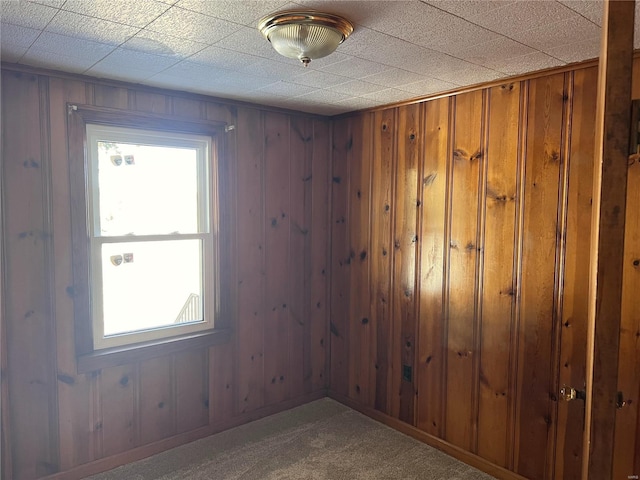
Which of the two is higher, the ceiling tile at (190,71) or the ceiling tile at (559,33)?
the ceiling tile at (190,71)

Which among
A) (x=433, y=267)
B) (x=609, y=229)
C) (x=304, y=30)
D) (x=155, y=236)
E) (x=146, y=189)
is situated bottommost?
(x=433, y=267)

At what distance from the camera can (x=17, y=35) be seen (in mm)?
2002

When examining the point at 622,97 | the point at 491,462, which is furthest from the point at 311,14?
the point at 491,462

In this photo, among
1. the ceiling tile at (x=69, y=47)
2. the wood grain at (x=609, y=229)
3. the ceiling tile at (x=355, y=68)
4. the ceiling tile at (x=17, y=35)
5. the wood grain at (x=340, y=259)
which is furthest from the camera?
the wood grain at (x=340, y=259)

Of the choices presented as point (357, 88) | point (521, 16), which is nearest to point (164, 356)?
point (357, 88)

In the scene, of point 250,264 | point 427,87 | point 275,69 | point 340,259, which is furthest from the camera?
point 340,259

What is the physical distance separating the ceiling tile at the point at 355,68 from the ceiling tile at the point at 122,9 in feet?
2.92

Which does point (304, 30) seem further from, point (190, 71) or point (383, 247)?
point (383, 247)

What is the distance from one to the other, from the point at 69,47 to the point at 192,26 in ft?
2.33

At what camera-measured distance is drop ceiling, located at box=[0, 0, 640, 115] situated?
66.3 inches

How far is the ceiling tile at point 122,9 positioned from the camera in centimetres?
165

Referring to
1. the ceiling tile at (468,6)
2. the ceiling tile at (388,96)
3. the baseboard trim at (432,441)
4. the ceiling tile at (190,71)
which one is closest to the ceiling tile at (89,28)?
the ceiling tile at (190,71)

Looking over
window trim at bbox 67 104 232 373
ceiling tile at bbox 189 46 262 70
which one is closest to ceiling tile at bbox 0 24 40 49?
window trim at bbox 67 104 232 373

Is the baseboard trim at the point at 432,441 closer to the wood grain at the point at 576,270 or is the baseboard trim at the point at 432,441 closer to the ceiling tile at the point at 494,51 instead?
the wood grain at the point at 576,270
